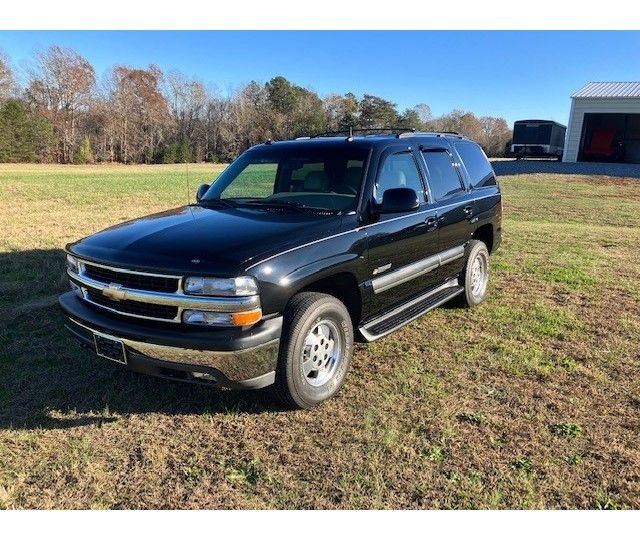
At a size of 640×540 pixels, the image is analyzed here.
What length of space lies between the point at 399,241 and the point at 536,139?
37.8 metres

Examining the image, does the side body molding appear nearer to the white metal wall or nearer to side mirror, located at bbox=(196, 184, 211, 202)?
side mirror, located at bbox=(196, 184, 211, 202)

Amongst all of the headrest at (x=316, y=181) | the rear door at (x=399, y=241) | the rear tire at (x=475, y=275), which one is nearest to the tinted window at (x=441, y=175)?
the rear door at (x=399, y=241)

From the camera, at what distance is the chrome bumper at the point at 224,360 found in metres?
3.13

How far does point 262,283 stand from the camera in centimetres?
318

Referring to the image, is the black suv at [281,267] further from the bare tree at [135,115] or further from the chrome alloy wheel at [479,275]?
the bare tree at [135,115]

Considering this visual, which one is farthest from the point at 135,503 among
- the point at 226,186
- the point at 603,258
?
the point at 603,258

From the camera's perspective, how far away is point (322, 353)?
150 inches

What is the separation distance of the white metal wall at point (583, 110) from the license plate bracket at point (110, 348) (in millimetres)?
36121

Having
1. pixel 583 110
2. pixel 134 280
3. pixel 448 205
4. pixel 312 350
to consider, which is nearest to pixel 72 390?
pixel 134 280

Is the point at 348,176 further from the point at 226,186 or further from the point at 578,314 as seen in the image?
the point at 578,314

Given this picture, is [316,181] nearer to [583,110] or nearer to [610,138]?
[583,110]

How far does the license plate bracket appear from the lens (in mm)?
3346

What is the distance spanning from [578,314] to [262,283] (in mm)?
4181

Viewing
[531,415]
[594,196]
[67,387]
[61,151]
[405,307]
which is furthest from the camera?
[61,151]
